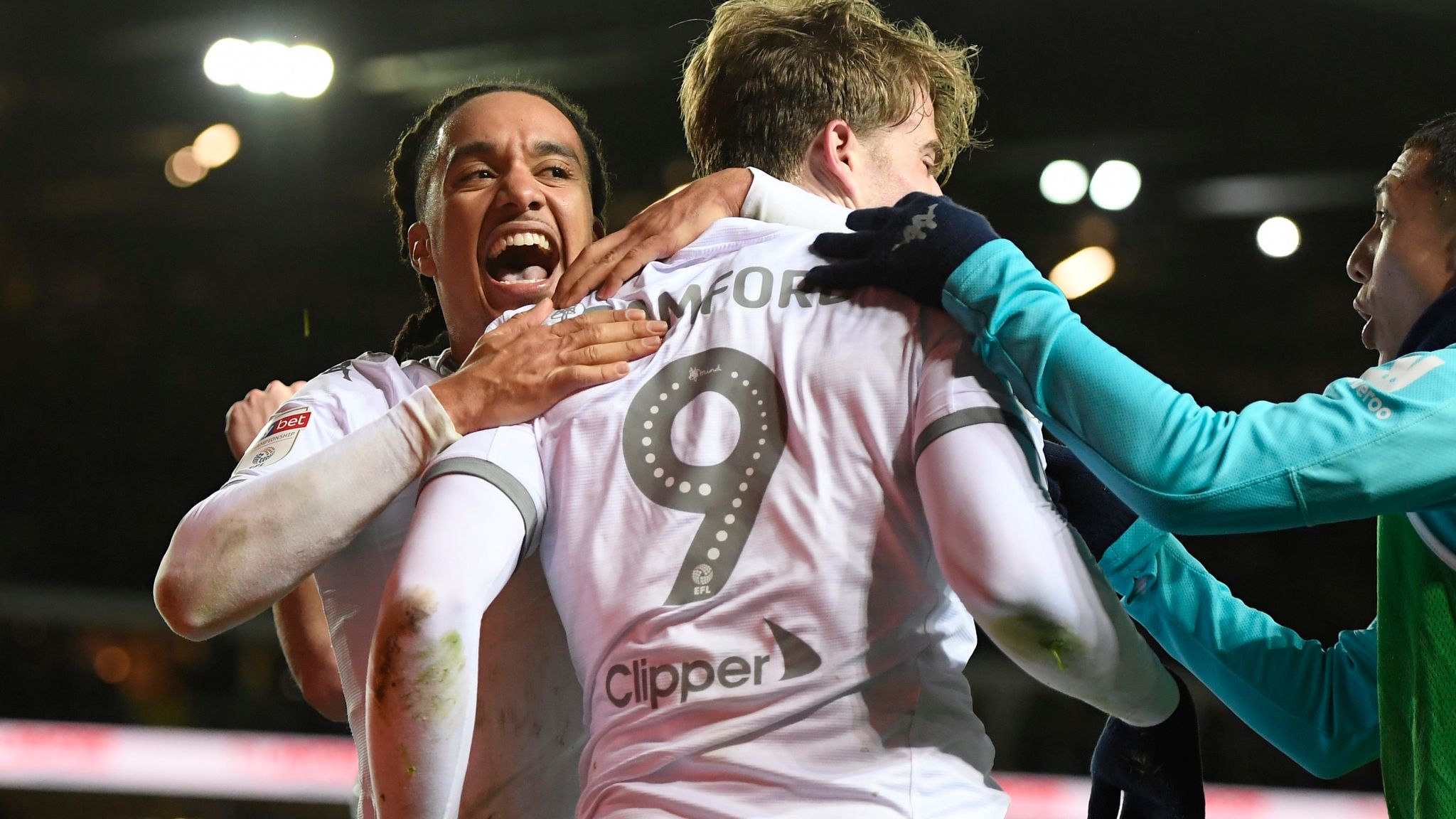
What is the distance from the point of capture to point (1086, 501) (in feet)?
5.44

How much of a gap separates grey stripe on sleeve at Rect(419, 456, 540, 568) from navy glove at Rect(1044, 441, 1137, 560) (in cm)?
66

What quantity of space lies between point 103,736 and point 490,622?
200 inches

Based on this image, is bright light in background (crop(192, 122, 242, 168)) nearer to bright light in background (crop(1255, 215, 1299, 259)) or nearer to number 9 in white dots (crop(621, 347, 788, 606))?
bright light in background (crop(1255, 215, 1299, 259))

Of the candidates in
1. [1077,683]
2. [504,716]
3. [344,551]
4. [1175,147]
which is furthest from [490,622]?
[1175,147]

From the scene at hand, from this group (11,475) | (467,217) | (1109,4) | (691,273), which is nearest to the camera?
(691,273)

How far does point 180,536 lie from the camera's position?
5.28 feet

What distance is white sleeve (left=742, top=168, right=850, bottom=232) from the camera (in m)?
1.65

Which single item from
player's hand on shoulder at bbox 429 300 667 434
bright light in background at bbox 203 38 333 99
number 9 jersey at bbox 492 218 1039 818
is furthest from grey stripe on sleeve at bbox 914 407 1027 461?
bright light in background at bbox 203 38 333 99

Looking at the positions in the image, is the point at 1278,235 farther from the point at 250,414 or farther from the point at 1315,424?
the point at 1315,424

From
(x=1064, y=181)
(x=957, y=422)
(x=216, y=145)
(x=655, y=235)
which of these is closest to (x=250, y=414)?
(x=655, y=235)

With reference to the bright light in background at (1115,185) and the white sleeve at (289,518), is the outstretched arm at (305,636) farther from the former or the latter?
the bright light in background at (1115,185)

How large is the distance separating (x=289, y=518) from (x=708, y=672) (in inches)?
22.7

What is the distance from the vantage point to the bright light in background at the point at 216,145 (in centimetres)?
791

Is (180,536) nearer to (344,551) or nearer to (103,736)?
(344,551)
